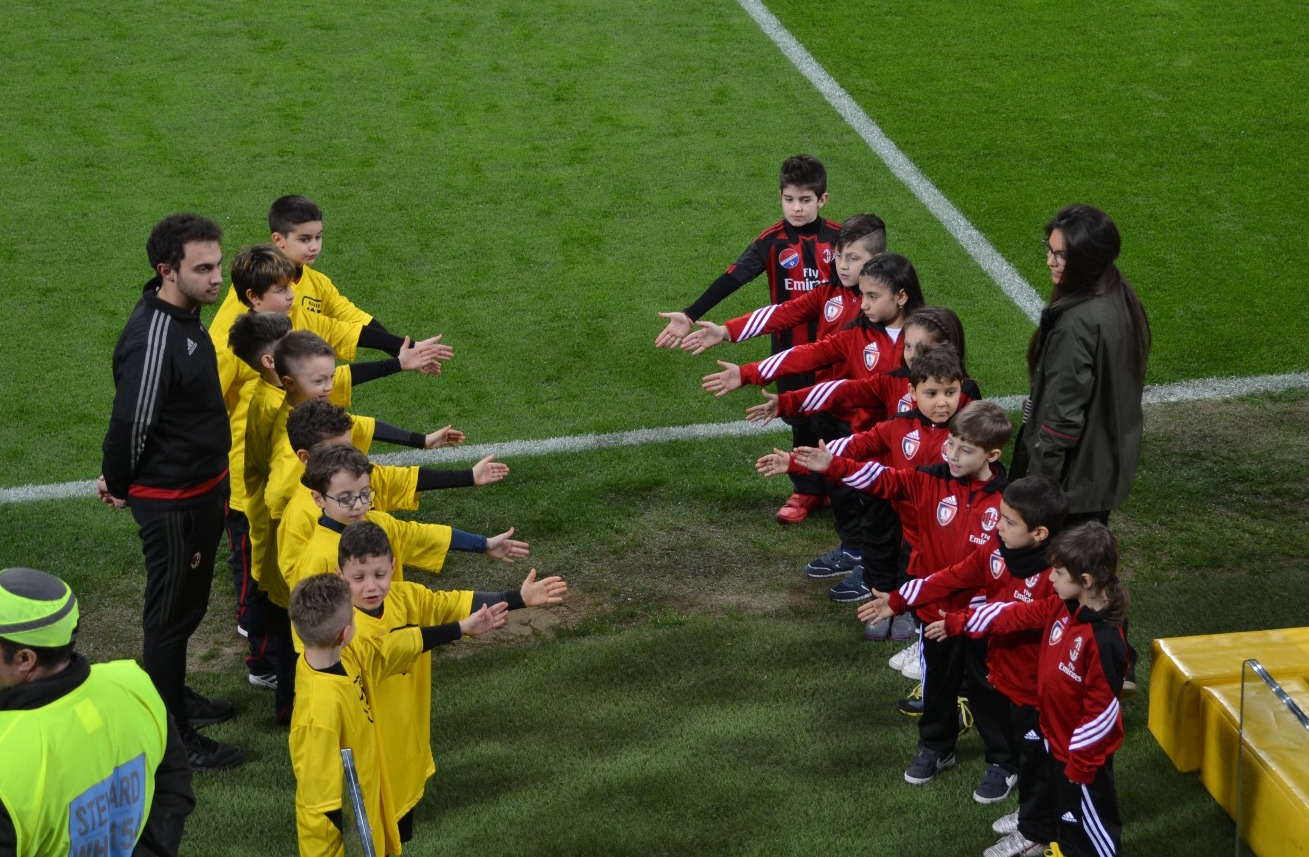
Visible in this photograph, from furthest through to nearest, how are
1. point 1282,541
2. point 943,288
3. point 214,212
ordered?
point 214,212 → point 943,288 → point 1282,541

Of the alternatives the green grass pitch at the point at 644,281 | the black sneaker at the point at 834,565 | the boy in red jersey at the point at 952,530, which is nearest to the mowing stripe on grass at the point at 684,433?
the green grass pitch at the point at 644,281

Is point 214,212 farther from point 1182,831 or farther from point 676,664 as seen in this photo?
point 1182,831

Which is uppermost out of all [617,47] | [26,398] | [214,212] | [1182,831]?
[617,47]

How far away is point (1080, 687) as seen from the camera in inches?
163

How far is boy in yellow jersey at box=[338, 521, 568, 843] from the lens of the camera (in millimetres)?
4340

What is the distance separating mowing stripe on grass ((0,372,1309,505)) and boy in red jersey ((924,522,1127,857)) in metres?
3.39

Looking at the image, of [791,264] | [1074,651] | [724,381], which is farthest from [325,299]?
[1074,651]

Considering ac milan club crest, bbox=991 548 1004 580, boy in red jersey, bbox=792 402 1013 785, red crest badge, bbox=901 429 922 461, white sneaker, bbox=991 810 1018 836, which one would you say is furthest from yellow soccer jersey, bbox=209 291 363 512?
white sneaker, bbox=991 810 1018 836

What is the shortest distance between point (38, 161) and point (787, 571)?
238 inches

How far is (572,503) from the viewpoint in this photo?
7.05 m

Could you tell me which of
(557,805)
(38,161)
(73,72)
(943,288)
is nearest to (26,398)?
(38,161)

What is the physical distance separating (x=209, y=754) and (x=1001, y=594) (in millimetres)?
2710

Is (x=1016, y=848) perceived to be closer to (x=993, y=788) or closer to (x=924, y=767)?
(x=993, y=788)

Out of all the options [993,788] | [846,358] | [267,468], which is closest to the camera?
[993,788]
